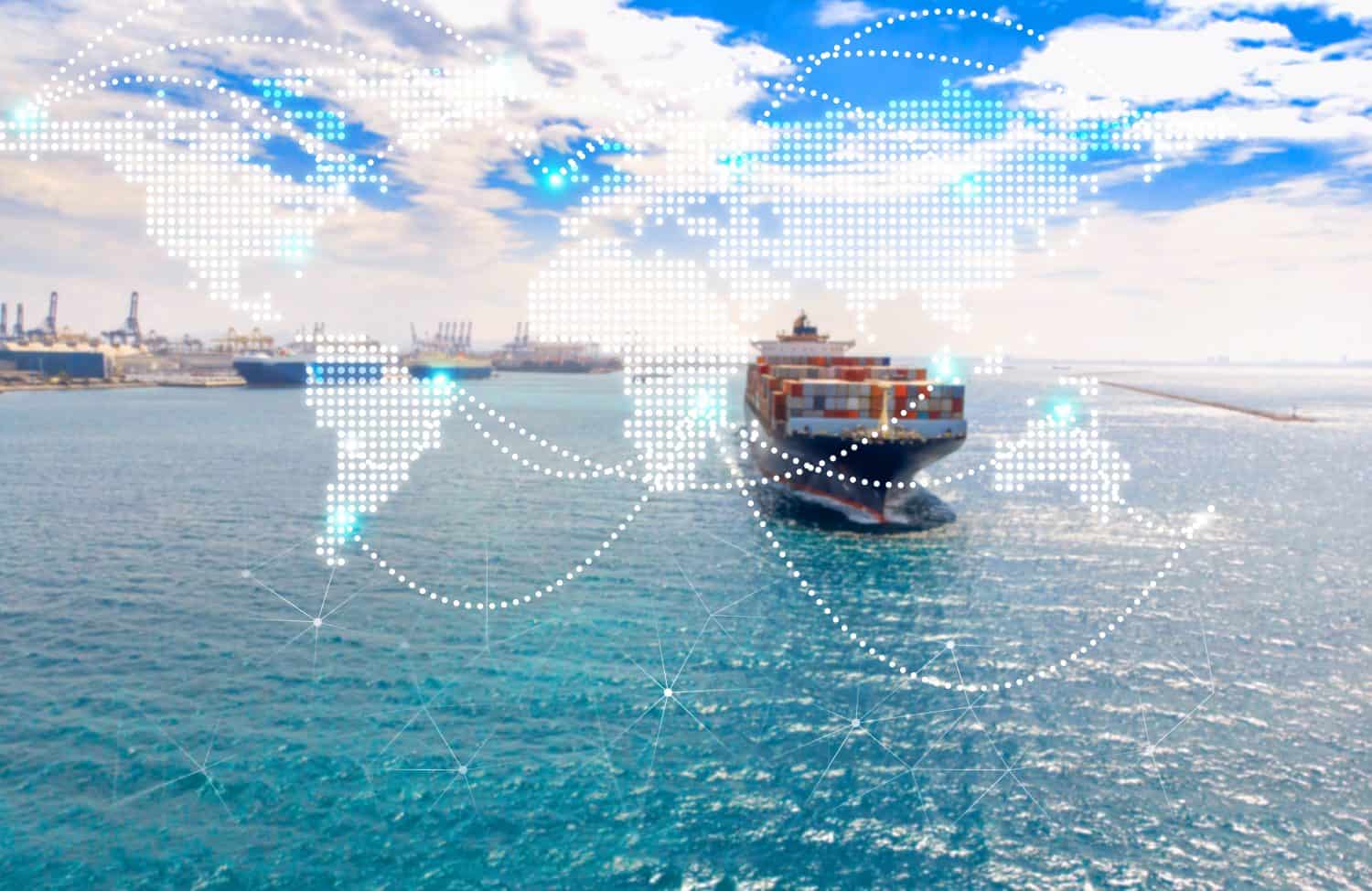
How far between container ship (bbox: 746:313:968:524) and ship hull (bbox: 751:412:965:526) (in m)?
0.06

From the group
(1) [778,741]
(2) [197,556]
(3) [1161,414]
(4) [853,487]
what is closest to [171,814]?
(1) [778,741]

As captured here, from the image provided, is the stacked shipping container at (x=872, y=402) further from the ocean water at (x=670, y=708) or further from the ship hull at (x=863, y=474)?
the ocean water at (x=670, y=708)

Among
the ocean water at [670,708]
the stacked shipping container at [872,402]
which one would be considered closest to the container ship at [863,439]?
the stacked shipping container at [872,402]

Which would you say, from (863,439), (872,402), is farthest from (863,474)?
(872,402)

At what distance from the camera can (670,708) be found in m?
25.6

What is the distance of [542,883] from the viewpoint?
1756 centimetres

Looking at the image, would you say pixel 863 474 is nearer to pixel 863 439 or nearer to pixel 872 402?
pixel 863 439

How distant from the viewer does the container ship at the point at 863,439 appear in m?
55.6

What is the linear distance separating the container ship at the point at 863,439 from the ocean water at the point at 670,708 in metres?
6.43

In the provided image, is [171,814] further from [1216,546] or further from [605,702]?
[1216,546]

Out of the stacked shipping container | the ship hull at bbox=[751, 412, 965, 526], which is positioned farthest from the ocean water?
the stacked shipping container

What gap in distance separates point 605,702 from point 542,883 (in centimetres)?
836

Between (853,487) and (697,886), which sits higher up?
(853,487)

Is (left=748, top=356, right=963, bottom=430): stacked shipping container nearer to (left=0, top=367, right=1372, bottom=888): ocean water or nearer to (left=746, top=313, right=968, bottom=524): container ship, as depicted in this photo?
(left=746, top=313, right=968, bottom=524): container ship
